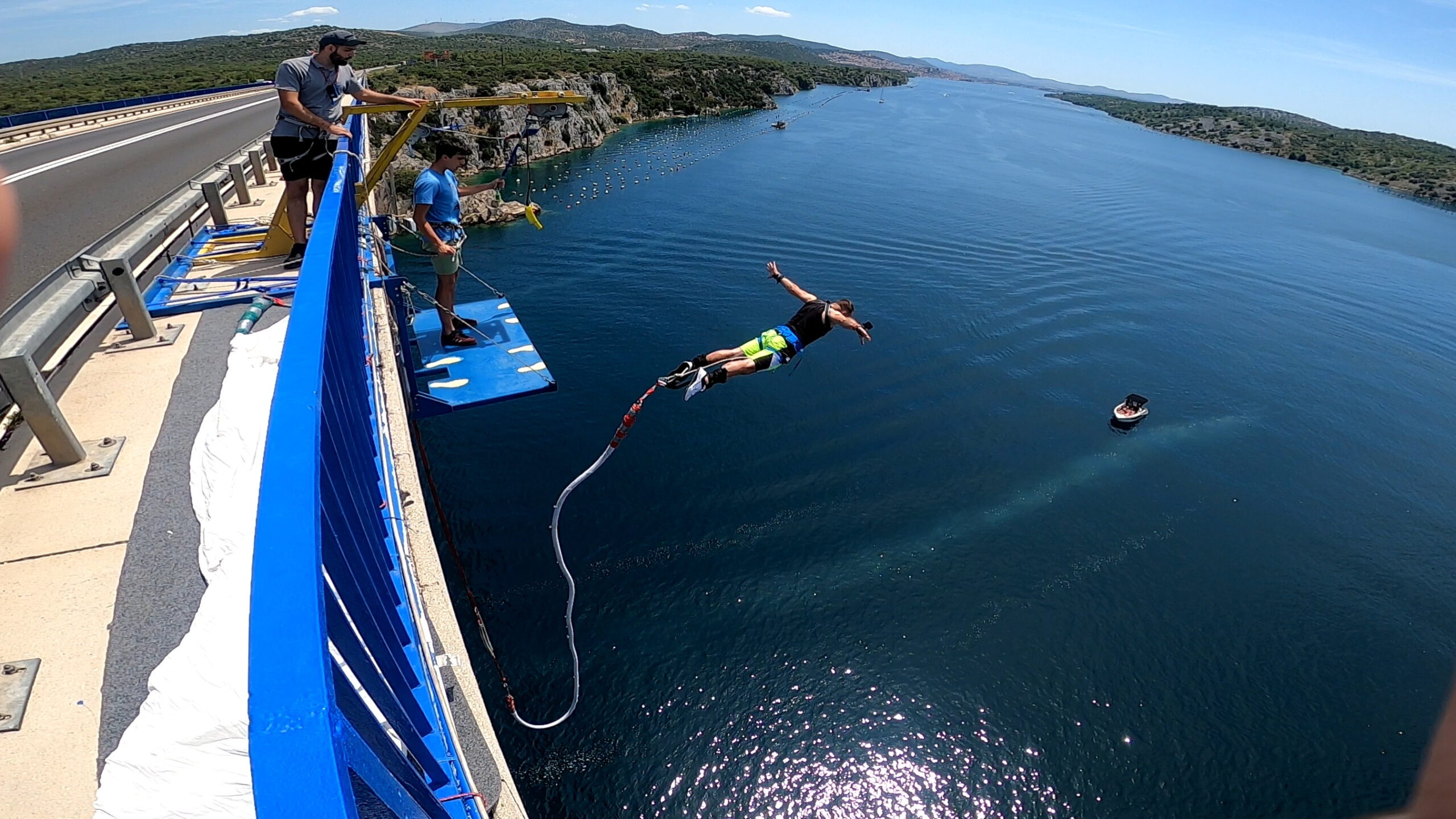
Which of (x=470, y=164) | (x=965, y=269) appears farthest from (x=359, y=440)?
(x=470, y=164)

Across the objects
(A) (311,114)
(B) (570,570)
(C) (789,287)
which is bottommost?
(B) (570,570)

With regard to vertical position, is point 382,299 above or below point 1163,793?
above

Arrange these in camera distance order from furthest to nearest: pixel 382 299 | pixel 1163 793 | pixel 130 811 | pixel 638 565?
pixel 638 565 → pixel 1163 793 → pixel 382 299 → pixel 130 811

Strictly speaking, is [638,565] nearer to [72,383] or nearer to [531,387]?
[531,387]

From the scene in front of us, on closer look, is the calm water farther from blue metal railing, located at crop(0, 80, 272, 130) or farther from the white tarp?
blue metal railing, located at crop(0, 80, 272, 130)

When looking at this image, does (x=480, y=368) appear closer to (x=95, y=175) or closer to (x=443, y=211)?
(x=443, y=211)

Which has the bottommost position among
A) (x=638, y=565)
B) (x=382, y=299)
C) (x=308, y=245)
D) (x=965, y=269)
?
(x=638, y=565)

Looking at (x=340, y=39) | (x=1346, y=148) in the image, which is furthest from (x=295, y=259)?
(x=1346, y=148)
